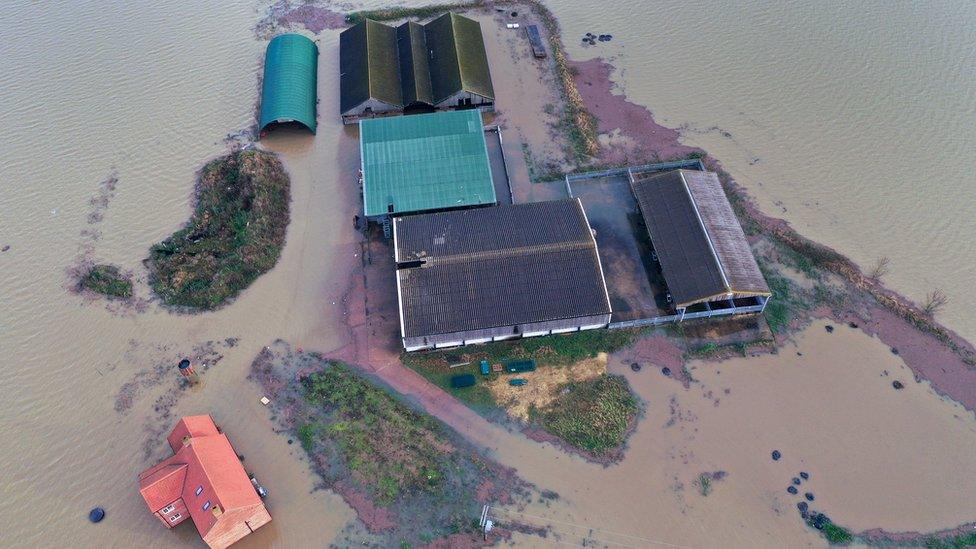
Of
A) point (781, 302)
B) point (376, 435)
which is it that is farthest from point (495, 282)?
point (781, 302)

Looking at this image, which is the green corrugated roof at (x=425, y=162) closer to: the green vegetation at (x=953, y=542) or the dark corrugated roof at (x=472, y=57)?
the dark corrugated roof at (x=472, y=57)

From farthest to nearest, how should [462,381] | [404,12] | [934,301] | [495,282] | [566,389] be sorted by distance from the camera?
[404,12]
[934,301]
[495,282]
[462,381]
[566,389]

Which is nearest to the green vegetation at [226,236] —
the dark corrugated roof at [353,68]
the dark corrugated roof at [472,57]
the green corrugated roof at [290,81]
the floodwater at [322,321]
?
the floodwater at [322,321]

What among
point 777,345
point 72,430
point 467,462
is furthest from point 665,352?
point 72,430

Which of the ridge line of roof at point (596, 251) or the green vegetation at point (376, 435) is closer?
the green vegetation at point (376, 435)

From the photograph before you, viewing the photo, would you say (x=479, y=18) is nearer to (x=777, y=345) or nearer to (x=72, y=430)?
(x=777, y=345)

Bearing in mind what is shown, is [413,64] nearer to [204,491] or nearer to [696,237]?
[696,237]

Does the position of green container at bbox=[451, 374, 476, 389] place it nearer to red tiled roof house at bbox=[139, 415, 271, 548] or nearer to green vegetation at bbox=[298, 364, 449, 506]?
green vegetation at bbox=[298, 364, 449, 506]
